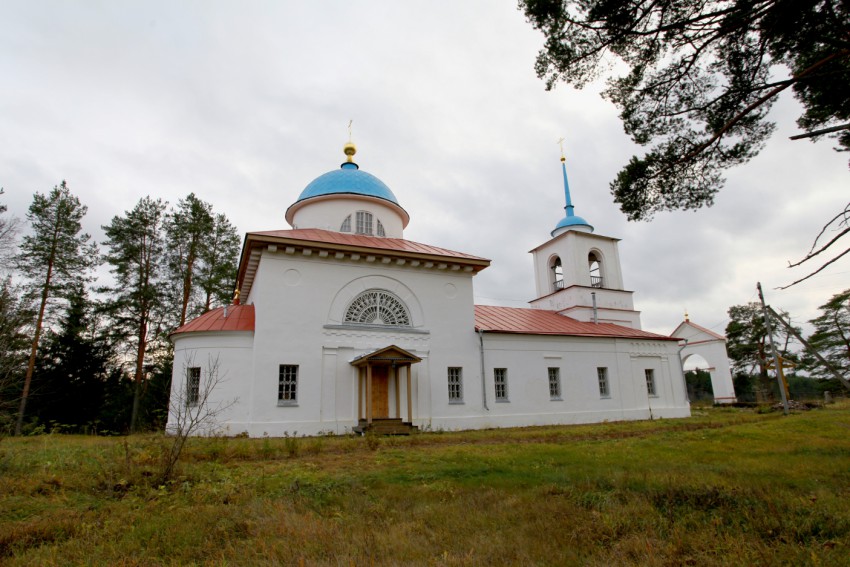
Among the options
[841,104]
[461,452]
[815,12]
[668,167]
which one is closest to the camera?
[815,12]

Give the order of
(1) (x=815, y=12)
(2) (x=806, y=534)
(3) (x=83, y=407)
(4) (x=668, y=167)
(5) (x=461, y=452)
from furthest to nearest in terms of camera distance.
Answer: (3) (x=83, y=407) < (5) (x=461, y=452) < (4) (x=668, y=167) < (1) (x=815, y=12) < (2) (x=806, y=534)

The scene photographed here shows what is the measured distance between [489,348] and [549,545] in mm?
15242

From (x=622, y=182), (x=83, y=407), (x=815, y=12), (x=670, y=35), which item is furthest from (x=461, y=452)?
(x=83, y=407)

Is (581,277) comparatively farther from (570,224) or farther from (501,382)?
(501,382)

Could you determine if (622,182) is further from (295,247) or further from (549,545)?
(295,247)

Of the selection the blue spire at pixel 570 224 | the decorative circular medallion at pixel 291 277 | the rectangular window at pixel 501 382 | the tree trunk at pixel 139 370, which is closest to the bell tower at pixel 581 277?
the blue spire at pixel 570 224

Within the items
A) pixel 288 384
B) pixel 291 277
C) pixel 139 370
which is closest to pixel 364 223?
pixel 291 277

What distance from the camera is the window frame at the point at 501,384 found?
1897 cm

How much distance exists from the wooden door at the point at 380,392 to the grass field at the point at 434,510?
7263 millimetres

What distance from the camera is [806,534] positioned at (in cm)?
391

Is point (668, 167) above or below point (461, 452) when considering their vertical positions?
above

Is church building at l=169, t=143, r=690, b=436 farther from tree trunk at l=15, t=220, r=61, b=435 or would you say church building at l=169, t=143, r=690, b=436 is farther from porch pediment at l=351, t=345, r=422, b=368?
tree trunk at l=15, t=220, r=61, b=435

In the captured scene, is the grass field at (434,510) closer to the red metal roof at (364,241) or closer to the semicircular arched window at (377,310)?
the semicircular arched window at (377,310)

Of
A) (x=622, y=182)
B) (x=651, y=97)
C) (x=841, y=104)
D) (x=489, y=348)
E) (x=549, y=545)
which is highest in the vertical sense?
(x=651, y=97)
